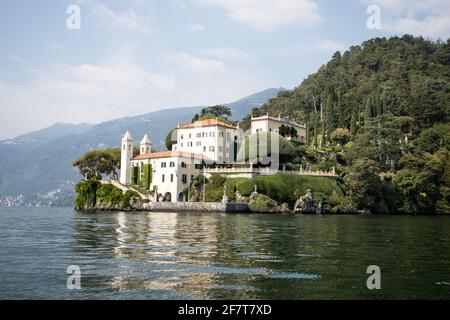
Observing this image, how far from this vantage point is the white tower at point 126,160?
315ft

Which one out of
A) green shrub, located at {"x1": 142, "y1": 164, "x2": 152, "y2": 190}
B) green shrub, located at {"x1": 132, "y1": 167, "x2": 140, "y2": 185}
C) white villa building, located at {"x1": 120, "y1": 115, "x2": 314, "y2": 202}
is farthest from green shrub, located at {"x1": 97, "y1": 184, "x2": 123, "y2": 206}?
green shrub, located at {"x1": 142, "y1": 164, "x2": 152, "y2": 190}

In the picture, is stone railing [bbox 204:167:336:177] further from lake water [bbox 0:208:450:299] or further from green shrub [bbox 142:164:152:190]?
Answer: lake water [bbox 0:208:450:299]

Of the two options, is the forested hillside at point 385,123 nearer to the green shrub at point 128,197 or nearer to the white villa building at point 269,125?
the white villa building at point 269,125

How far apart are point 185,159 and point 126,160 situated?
16.3 meters

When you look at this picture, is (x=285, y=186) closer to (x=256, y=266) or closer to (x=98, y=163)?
(x=98, y=163)

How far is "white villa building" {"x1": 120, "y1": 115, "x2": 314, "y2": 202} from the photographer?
8562cm

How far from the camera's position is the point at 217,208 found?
237ft

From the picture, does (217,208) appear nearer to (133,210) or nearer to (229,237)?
(133,210)

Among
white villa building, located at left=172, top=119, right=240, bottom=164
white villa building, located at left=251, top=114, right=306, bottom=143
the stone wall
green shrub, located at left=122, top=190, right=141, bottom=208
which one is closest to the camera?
the stone wall

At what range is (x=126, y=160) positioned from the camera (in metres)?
96.9

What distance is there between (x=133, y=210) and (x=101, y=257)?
203 feet

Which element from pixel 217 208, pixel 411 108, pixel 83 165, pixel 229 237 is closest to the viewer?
pixel 229 237

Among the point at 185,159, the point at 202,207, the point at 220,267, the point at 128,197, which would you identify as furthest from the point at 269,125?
the point at 220,267
